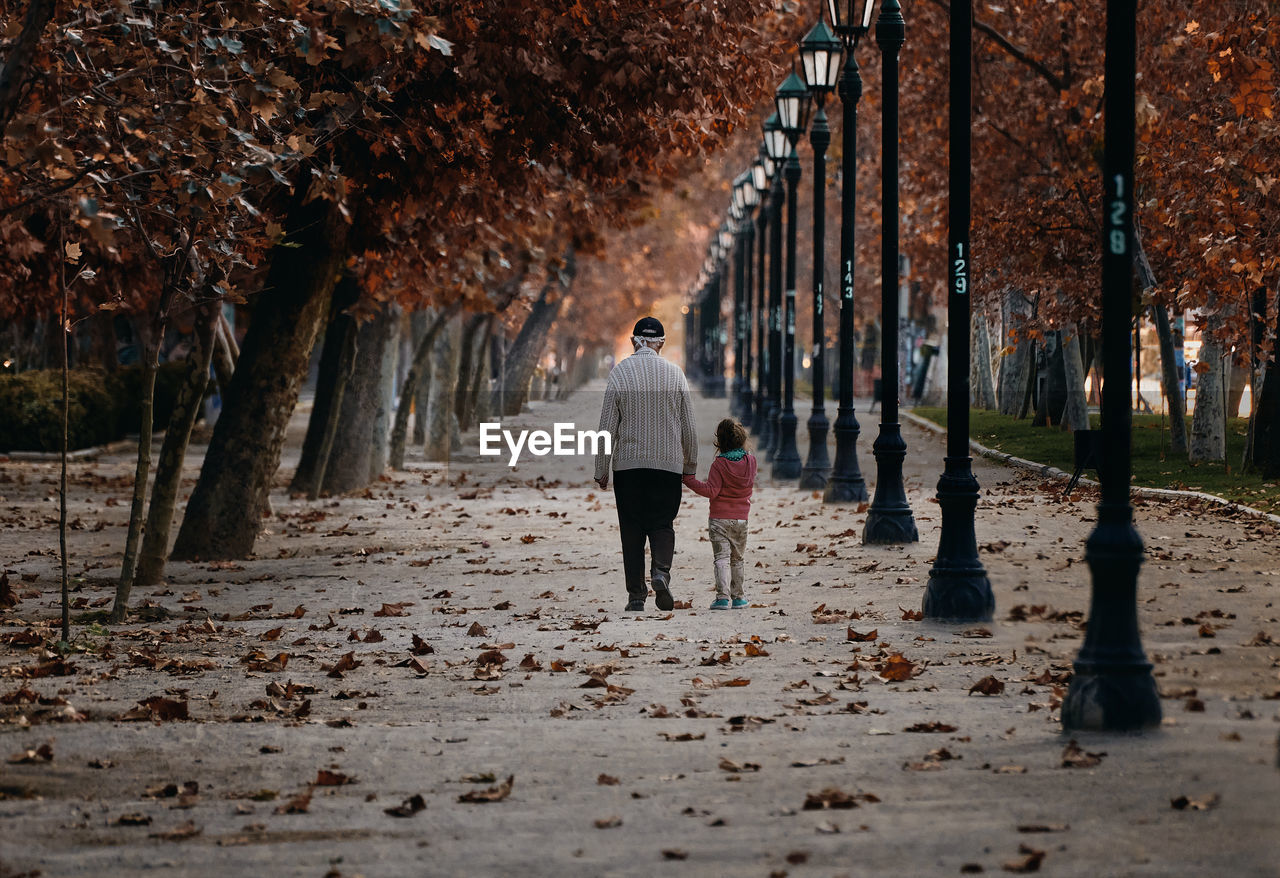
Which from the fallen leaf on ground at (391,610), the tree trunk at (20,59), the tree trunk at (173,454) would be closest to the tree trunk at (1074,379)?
the tree trunk at (173,454)

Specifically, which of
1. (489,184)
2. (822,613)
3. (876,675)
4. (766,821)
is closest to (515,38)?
(489,184)

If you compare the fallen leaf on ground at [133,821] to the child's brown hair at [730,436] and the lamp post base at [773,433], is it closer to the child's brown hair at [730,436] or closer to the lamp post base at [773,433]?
the child's brown hair at [730,436]

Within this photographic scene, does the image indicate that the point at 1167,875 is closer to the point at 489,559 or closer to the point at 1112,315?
the point at 1112,315

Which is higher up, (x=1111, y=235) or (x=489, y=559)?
(x=1111, y=235)

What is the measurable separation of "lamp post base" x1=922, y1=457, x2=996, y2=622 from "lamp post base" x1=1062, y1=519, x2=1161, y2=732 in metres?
3.74

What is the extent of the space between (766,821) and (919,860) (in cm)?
74

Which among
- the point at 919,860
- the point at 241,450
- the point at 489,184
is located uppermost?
the point at 489,184

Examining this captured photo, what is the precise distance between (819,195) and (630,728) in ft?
63.7

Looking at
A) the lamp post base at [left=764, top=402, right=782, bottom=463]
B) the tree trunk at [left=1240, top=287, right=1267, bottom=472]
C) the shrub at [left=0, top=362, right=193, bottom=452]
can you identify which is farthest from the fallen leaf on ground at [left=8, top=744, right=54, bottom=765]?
the shrub at [left=0, top=362, right=193, bottom=452]

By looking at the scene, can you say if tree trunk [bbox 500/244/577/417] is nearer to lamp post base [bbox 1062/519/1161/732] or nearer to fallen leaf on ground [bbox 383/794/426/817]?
lamp post base [bbox 1062/519/1161/732]

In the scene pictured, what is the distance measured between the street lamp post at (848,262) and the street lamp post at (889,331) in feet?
4.70

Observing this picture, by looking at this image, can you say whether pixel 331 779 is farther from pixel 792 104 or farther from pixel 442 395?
pixel 442 395

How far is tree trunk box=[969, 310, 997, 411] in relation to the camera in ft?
165

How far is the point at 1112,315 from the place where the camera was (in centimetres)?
788
